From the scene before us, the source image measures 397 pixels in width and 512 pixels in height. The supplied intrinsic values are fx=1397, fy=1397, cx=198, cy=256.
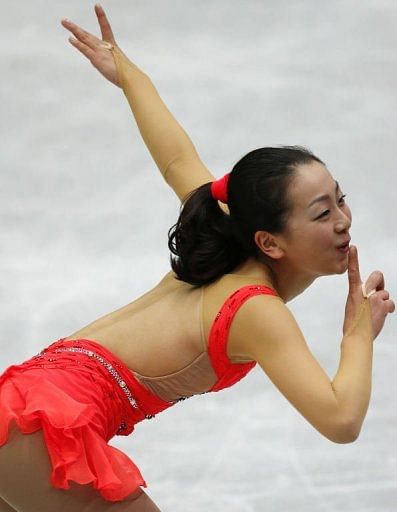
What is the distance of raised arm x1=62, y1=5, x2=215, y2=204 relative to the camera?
10.6 ft

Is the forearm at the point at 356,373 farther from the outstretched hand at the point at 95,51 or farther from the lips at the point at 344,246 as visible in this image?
the outstretched hand at the point at 95,51

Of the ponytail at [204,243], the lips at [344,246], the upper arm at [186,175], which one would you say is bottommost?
the lips at [344,246]

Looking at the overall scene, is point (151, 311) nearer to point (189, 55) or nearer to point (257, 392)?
point (257, 392)

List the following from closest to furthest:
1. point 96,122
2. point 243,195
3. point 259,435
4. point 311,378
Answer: point 311,378
point 243,195
point 259,435
point 96,122

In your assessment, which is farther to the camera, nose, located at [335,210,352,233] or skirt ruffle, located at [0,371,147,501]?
nose, located at [335,210,352,233]

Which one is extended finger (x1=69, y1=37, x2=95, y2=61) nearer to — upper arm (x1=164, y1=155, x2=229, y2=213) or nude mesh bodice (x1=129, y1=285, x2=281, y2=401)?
upper arm (x1=164, y1=155, x2=229, y2=213)

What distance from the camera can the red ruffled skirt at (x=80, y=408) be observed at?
2.63 meters

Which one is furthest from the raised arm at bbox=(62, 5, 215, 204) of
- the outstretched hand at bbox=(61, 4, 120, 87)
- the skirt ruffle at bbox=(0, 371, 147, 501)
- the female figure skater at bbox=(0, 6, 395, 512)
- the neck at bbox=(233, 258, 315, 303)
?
Result: the skirt ruffle at bbox=(0, 371, 147, 501)

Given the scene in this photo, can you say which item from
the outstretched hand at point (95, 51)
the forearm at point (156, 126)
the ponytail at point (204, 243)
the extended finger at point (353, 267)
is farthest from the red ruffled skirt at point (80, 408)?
the outstretched hand at point (95, 51)

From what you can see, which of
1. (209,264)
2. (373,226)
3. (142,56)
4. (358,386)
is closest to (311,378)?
(358,386)

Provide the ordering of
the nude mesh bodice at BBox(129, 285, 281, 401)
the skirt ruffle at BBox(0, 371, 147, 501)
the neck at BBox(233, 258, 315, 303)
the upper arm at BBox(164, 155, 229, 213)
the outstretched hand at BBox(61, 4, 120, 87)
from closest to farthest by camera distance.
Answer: the skirt ruffle at BBox(0, 371, 147, 501), the nude mesh bodice at BBox(129, 285, 281, 401), the neck at BBox(233, 258, 315, 303), the upper arm at BBox(164, 155, 229, 213), the outstretched hand at BBox(61, 4, 120, 87)

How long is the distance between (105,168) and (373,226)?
1043mm

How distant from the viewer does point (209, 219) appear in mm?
2936

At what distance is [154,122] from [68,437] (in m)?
0.96
